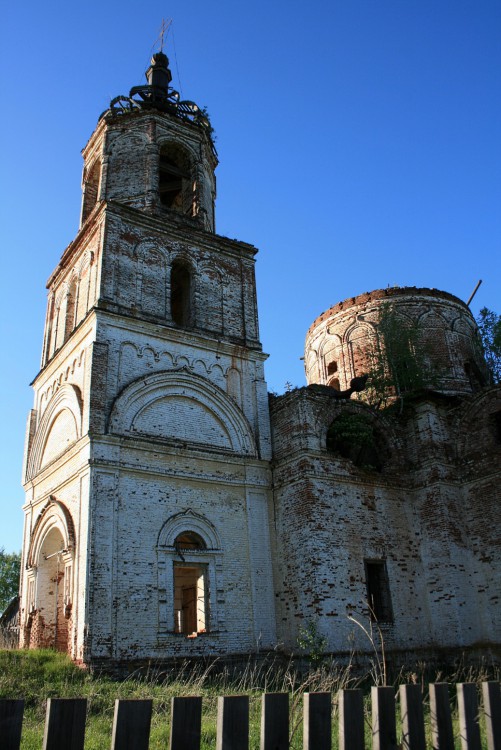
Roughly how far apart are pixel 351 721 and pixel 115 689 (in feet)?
25.8

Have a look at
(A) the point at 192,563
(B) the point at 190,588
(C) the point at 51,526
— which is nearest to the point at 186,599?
(B) the point at 190,588

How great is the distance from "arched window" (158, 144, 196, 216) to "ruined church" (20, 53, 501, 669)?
32 centimetres

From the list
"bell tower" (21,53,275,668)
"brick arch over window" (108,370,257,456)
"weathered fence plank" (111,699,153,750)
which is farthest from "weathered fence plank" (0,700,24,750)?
"brick arch over window" (108,370,257,456)

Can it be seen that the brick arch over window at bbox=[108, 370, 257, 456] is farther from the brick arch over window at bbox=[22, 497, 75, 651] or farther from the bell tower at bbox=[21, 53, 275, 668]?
the brick arch over window at bbox=[22, 497, 75, 651]

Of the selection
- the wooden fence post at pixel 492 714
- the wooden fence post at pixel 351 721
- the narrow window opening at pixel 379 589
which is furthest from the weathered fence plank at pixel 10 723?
the narrow window opening at pixel 379 589

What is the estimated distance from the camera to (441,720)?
3230 millimetres

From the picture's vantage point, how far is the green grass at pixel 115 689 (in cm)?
634

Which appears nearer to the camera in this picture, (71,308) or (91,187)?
(71,308)

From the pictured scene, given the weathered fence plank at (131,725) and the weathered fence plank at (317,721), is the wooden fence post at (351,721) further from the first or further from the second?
the weathered fence plank at (131,725)

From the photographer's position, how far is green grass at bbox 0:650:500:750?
20.8ft

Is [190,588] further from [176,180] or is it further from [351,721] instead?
[351,721]

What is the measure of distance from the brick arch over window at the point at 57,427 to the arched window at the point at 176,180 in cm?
655

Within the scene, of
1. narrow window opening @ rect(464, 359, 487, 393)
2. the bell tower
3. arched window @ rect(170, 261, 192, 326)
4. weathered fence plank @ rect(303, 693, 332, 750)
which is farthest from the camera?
narrow window opening @ rect(464, 359, 487, 393)

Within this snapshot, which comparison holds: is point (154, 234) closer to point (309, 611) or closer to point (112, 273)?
point (112, 273)
